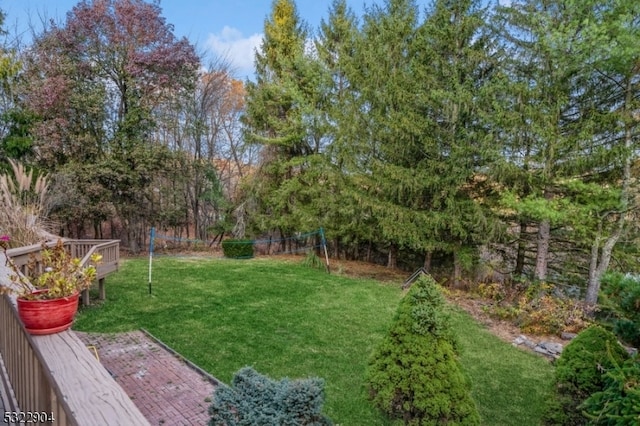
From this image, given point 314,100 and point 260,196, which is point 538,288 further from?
point 260,196

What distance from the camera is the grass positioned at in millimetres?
3979

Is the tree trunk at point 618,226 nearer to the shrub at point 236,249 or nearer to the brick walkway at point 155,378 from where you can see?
the brick walkway at point 155,378

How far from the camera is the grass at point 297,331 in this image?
398 cm

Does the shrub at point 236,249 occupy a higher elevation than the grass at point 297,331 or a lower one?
higher

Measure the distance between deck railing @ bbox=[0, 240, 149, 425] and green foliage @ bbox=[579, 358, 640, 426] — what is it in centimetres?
212

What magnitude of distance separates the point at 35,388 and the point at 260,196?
1216 centimetres

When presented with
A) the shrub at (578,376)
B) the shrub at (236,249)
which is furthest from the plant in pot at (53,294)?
the shrub at (236,249)

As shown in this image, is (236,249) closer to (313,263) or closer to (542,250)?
(313,263)

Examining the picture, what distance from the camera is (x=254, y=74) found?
13711 millimetres

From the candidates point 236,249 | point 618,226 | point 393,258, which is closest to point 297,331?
point 618,226

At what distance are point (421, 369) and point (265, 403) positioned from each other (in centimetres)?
132

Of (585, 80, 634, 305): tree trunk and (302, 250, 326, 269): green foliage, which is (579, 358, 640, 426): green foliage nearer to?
(585, 80, 634, 305): tree trunk

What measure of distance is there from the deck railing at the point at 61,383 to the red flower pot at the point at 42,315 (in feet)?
0.12

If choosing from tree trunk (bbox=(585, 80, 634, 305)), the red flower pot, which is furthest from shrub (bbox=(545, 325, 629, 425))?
tree trunk (bbox=(585, 80, 634, 305))
